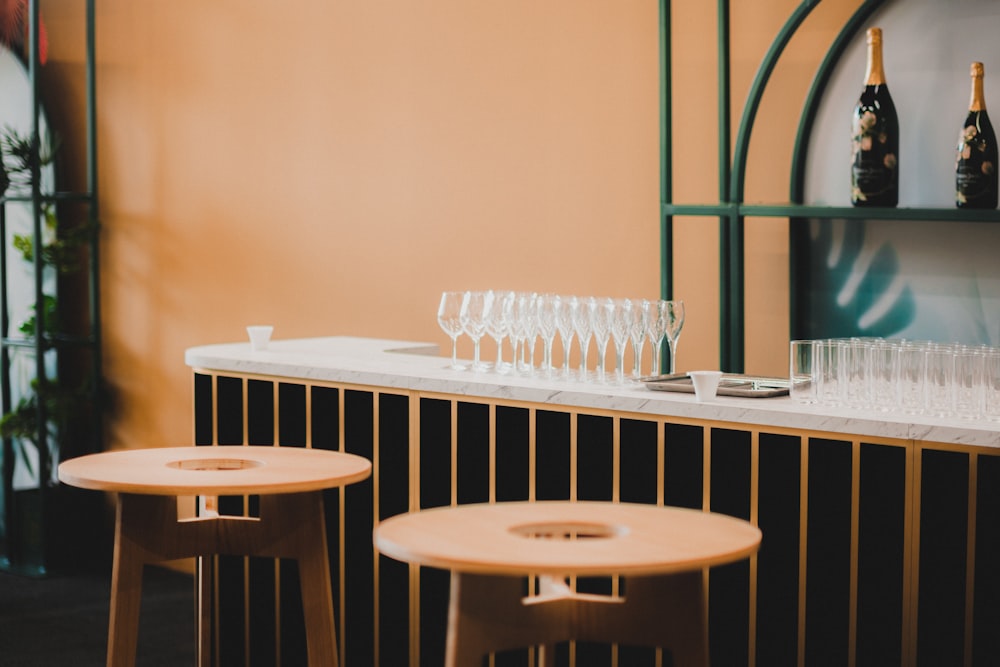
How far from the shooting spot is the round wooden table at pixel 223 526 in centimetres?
254

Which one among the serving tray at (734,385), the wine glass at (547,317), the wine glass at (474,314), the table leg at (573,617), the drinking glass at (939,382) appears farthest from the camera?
the wine glass at (474,314)

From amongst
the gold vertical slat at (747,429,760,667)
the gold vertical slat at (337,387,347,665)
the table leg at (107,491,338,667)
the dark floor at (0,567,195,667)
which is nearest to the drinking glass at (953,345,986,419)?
the gold vertical slat at (747,429,760,667)

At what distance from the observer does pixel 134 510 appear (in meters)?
2.58

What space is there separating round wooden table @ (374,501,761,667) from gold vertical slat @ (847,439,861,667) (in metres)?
0.42

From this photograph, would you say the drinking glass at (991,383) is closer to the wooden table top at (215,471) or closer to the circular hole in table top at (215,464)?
the wooden table top at (215,471)

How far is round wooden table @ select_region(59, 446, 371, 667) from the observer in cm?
254

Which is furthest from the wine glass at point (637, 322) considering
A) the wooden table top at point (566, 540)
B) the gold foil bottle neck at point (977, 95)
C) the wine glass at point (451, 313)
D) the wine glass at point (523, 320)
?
the gold foil bottle neck at point (977, 95)

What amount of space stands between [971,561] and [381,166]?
2.69m

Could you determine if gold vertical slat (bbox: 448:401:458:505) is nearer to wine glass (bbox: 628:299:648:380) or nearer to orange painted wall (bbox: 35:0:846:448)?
wine glass (bbox: 628:299:648:380)

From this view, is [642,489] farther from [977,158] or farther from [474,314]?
[977,158]

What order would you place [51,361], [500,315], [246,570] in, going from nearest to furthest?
[500,315] < [246,570] < [51,361]

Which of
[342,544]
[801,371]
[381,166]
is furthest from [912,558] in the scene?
[381,166]

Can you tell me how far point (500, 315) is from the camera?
306cm

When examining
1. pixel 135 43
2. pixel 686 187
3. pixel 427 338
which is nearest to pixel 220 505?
pixel 427 338
